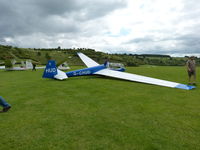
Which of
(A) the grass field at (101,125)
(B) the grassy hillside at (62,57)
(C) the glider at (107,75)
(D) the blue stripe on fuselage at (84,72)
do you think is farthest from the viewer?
(B) the grassy hillside at (62,57)

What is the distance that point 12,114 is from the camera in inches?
171

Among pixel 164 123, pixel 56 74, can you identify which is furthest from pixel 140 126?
pixel 56 74

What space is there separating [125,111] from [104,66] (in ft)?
31.1

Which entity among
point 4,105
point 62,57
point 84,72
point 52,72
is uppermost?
point 62,57

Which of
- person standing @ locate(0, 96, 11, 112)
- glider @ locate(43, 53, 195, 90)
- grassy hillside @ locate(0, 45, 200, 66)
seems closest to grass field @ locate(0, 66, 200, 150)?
person standing @ locate(0, 96, 11, 112)

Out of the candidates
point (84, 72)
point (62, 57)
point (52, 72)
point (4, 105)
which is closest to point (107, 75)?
point (84, 72)

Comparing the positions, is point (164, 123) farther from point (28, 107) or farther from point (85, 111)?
point (28, 107)

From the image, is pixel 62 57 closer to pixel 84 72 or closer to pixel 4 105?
pixel 84 72

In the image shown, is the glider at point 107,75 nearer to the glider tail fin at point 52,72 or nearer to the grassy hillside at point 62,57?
the glider tail fin at point 52,72

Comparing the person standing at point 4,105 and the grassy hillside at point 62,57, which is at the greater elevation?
the grassy hillside at point 62,57

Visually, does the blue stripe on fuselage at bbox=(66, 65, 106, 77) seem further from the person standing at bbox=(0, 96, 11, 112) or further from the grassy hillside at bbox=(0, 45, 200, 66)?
the grassy hillside at bbox=(0, 45, 200, 66)

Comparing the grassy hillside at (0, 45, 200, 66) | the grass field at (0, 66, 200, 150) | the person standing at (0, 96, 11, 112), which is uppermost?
the grassy hillside at (0, 45, 200, 66)

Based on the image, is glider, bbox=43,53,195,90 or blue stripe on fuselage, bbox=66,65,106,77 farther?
blue stripe on fuselage, bbox=66,65,106,77

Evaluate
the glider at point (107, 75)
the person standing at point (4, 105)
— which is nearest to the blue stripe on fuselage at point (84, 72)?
the glider at point (107, 75)
